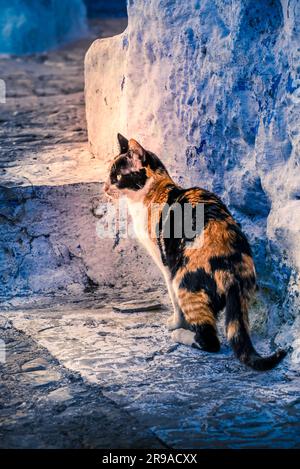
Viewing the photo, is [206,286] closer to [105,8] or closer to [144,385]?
[144,385]

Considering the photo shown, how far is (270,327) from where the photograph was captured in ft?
16.5

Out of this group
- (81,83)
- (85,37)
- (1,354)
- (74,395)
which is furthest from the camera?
(85,37)

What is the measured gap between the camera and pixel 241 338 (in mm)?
4449

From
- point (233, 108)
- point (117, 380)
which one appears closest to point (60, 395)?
point (117, 380)

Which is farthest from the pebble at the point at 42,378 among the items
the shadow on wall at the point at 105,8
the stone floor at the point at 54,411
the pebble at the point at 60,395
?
the shadow on wall at the point at 105,8

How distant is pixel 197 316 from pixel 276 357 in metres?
0.55

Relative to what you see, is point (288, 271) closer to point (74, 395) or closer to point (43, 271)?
point (74, 395)

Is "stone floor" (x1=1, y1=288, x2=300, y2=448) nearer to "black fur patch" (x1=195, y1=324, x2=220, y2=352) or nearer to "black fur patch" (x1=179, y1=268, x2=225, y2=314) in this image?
"black fur patch" (x1=195, y1=324, x2=220, y2=352)

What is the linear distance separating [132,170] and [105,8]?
10.4 m

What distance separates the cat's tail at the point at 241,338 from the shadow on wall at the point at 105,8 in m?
11.0

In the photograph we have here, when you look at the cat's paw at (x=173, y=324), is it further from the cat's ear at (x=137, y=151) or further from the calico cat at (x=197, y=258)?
the cat's ear at (x=137, y=151)

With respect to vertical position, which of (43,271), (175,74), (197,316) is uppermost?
(175,74)
